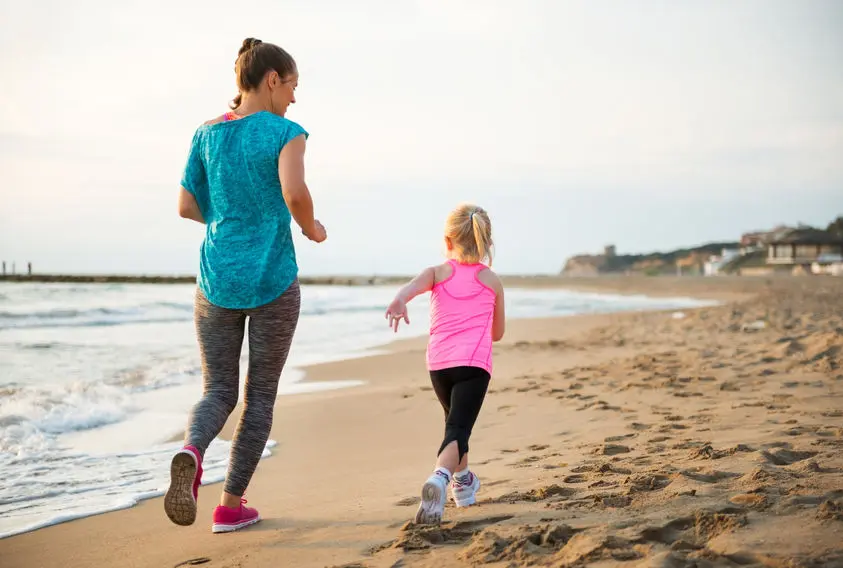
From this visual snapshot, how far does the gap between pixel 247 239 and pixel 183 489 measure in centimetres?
91

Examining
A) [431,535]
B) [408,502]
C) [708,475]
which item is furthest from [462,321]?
[708,475]

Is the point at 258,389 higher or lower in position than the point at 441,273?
lower

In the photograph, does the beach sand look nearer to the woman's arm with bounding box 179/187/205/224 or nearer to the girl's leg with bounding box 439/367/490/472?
the girl's leg with bounding box 439/367/490/472

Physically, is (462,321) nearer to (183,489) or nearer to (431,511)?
(431,511)

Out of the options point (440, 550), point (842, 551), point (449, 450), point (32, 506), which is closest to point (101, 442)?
point (32, 506)

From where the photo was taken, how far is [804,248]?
176ft

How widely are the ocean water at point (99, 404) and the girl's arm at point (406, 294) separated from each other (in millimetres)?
1584

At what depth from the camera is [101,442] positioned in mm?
4766

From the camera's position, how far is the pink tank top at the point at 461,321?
3090mm

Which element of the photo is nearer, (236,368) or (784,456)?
(236,368)

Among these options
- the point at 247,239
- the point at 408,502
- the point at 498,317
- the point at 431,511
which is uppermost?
the point at 247,239

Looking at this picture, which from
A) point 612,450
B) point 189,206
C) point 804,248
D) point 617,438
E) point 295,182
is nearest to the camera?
point 295,182

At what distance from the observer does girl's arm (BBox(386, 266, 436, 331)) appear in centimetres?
295

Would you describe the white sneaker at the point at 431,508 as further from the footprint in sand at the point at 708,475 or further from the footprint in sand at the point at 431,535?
the footprint in sand at the point at 708,475
